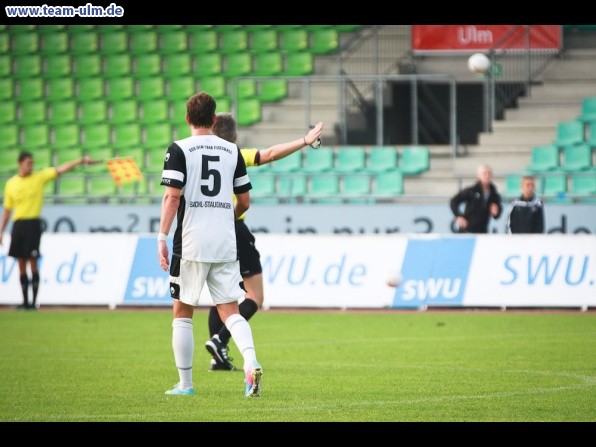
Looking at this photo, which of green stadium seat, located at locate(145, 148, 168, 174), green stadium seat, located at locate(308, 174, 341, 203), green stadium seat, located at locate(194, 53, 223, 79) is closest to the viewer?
green stadium seat, located at locate(308, 174, 341, 203)

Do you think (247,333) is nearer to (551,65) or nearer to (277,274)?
(277,274)

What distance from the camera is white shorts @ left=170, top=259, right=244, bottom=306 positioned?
27.4 feet

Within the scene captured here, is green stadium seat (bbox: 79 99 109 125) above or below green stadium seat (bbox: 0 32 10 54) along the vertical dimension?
below

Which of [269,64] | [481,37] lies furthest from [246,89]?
[481,37]

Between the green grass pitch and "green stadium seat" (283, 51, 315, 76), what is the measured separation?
34.2 feet

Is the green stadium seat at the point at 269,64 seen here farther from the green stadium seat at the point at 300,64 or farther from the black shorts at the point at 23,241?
the black shorts at the point at 23,241

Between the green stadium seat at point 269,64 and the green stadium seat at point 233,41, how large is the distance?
0.67 meters

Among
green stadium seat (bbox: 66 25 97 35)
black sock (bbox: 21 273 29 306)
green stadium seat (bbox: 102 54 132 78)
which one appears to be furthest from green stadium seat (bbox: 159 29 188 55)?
black sock (bbox: 21 273 29 306)

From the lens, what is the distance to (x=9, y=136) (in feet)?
88.7

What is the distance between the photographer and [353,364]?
1086 centimetres

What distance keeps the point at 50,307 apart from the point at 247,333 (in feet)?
37.9

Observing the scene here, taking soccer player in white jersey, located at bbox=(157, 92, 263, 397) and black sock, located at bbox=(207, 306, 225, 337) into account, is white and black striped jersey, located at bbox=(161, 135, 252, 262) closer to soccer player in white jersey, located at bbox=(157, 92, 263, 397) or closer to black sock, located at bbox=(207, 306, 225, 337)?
soccer player in white jersey, located at bbox=(157, 92, 263, 397)

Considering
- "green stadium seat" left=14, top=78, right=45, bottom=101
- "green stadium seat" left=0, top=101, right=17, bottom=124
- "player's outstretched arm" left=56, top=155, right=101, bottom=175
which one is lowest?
"player's outstretched arm" left=56, top=155, right=101, bottom=175

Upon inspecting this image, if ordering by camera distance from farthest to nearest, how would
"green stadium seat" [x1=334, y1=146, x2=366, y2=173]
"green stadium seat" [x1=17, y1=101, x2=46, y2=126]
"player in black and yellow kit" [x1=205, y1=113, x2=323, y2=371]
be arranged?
"green stadium seat" [x1=17, y1=101, x2=46, y2=126] → "green stadium seat" [x1=334, y1=146, x2=366, y2=173] → "player in black and yellow kit" [x1=205, y1=113, x2=323, y2=371]
